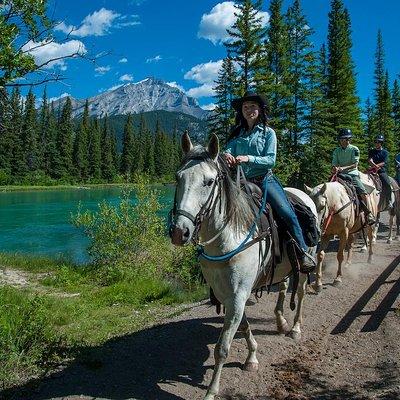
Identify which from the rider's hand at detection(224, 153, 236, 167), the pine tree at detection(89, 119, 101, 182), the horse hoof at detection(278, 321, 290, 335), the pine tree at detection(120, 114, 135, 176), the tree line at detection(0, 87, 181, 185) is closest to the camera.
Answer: the rider's hand at detection(224, 153, 236, 167)

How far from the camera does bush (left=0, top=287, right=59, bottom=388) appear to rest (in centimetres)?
531

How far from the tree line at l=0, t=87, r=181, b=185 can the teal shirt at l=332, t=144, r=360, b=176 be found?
64907mm

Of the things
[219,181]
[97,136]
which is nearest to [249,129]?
[219,181]

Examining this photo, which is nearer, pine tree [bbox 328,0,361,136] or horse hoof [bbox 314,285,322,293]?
horse hoof [bbox 314,285,322,293]

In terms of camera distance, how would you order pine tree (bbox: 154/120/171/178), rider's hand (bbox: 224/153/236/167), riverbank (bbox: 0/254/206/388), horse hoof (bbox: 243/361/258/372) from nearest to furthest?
rider's hand (bbox: 224/153/236/167) → horse hoof (bbox: 243/361/258/372) → riverbank (bbox: 0/254/206/388) → pine tree (bbox: 154/120/171/178)

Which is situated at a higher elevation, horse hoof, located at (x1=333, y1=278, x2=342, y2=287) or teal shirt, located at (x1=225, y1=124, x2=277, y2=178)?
teal shirt, located at (x1=225, y1=124, x2=277, y2=178)

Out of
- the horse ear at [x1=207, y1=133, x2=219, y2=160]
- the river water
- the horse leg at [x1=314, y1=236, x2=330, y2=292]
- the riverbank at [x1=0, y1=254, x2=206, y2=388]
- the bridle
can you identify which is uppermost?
the horse ear at [x1=207, y1=133, x2=219, y2=160]

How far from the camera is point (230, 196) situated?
457 centimetres

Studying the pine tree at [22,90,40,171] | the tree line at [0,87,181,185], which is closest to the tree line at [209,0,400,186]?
the tree line at [0,87,181,185]

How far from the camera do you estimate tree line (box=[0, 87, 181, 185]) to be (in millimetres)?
85438

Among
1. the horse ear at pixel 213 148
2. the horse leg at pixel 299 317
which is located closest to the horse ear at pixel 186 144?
the horse ear at pixel 213 148

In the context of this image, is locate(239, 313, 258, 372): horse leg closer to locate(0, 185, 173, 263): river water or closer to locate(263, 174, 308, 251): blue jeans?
locate(263, 174, 308, 251): blue jeans

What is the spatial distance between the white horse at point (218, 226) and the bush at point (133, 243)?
32.2 ft

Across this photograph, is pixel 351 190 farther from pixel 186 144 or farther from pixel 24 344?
pixel 24 344
